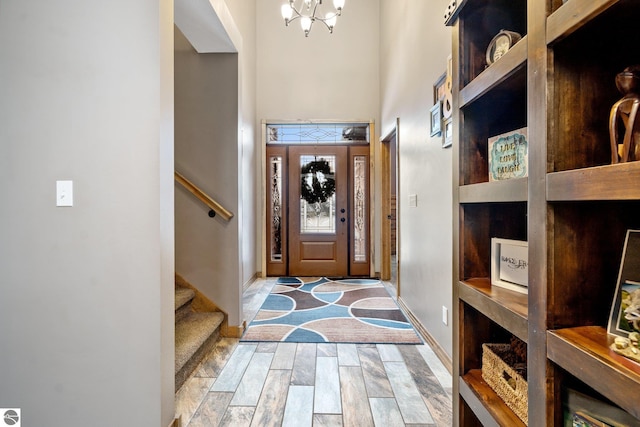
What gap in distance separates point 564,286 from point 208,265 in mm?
2540

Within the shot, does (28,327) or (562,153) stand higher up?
(562,153)

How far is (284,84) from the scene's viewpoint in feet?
16.8

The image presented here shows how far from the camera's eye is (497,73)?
3.42 feet

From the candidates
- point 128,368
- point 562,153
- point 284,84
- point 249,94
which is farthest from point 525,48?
point 284,84

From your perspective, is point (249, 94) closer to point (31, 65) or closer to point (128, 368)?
point (31, 65)

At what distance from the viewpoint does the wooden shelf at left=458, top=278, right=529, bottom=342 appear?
0.93m

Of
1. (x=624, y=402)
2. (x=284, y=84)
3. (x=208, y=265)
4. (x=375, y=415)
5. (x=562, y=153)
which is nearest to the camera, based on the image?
(x=624, y=402)

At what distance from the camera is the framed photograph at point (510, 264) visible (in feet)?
3.55

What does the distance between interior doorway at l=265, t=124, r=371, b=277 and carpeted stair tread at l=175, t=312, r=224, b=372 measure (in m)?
2.50

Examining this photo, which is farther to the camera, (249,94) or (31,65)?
(249,94)

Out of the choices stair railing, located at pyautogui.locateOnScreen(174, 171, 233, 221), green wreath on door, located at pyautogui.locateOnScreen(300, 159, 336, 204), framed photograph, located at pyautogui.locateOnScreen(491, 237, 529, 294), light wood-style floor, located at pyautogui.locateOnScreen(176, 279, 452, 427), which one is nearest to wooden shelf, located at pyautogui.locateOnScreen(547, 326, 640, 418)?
framed photograph, located at pyautogui.locateOnScreen(491, 237, 529, 294)

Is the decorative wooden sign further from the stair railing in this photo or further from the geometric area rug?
the stair railing

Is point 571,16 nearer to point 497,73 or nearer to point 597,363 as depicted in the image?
point 497,73

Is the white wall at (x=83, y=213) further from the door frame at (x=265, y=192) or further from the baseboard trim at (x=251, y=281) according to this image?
the door frame at (x=265, y=192)
